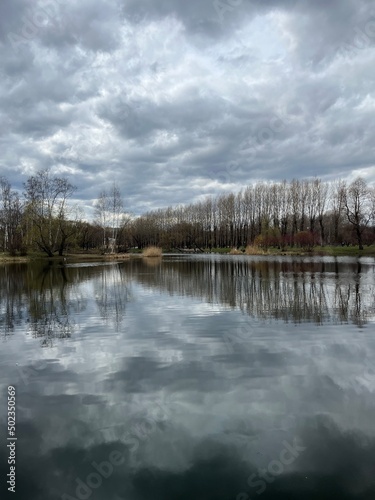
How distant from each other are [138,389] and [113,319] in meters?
6.04

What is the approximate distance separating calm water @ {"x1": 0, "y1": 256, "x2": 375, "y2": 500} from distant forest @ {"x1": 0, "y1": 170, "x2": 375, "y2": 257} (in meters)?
53.2

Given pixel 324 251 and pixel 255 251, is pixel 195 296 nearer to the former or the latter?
pixel 255 251

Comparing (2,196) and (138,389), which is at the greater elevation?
(2,196)

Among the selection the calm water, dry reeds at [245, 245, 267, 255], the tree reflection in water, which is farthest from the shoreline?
the calm water

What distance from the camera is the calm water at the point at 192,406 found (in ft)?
13.8

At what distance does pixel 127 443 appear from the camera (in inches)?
192

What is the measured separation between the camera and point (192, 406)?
5871mm

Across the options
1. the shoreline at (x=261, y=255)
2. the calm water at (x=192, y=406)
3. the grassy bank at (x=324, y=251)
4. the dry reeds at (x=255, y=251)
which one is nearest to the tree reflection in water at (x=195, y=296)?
the calm water at (x=192, y=406)

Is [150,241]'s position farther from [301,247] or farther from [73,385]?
[73,385]

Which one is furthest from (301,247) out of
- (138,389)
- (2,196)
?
(138,389)

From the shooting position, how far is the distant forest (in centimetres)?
6181

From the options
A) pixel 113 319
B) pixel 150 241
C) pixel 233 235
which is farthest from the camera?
pixel 150 241

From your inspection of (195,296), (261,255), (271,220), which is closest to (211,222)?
(271,220)

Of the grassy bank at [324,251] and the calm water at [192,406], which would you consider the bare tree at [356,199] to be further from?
the calm water at [192,406]
